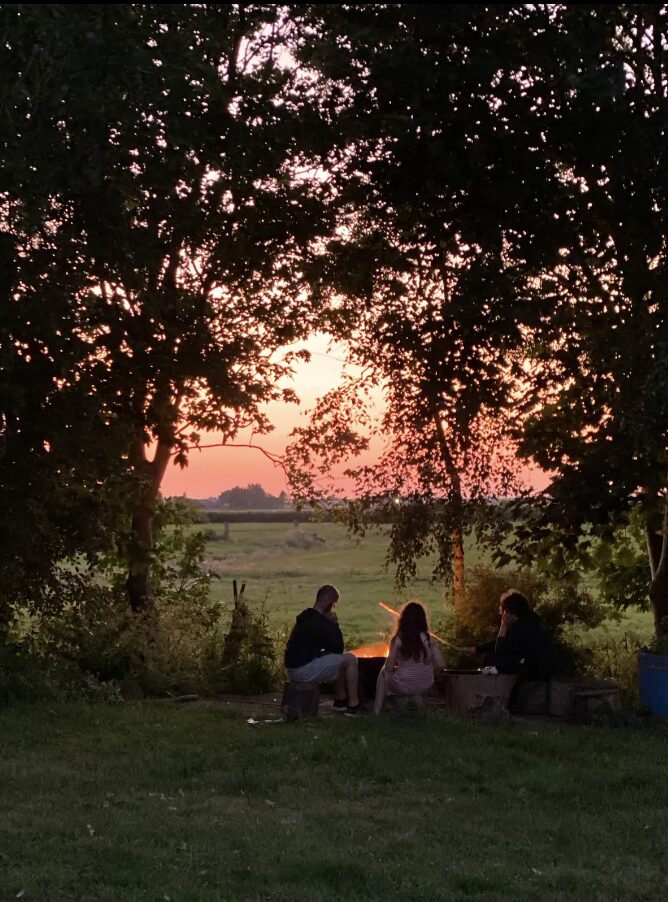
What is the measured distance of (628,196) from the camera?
40.6 feet

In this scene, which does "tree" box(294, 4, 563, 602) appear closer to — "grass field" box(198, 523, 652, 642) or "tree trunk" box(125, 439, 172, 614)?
"tree trunk" box(125, 439, 172, 614)

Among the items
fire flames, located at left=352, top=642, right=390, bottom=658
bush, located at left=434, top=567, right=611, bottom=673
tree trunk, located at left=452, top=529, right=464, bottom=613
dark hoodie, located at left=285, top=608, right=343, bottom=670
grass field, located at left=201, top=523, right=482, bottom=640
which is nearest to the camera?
dark hoodie, located at left=285, top=608, right=343, bottom=670

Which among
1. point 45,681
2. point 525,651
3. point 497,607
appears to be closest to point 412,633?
point 525,651

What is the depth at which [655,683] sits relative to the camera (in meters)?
12.8

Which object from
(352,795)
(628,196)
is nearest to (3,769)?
(352,795)

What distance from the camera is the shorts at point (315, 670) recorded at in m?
12.7

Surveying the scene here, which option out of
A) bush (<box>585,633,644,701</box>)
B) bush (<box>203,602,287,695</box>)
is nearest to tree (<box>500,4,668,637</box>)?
bush (<box>585,633,644,701</box>)

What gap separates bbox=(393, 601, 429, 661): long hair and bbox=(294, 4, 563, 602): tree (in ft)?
6.00

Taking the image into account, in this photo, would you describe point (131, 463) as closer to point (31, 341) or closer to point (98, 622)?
point (98, 622)

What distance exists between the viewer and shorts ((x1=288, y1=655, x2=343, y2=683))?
12680 mm

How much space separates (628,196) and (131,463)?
7.34 metres

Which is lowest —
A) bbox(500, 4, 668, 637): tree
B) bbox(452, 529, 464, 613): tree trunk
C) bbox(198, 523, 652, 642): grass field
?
bbox(198, 523, 652, 642): grass field

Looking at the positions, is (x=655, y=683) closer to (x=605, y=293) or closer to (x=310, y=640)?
(x=310, y=640)

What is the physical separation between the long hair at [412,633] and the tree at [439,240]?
1.83m
